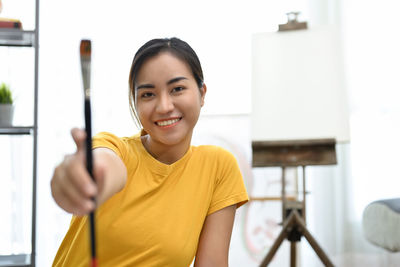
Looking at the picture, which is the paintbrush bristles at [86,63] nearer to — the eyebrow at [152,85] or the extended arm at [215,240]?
the eyebrow at [152,85]

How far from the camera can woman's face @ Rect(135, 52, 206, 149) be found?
40.6 inches

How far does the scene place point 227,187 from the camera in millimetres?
1201

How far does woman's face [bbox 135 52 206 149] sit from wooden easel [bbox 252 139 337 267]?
1182 millimetres

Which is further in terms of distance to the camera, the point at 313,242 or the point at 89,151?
the point at 313,242

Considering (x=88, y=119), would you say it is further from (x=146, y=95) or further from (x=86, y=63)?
(x=146, y=95)

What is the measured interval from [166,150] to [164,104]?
17 cm

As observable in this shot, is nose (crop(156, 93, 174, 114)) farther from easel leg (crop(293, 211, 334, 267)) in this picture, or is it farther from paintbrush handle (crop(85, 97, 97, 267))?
easel leg (crop(293, 211, 334, 267))

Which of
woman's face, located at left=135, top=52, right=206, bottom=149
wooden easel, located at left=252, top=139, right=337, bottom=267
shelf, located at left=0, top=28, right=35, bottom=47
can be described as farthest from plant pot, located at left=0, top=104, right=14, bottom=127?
woman's face, located at left=135, top=52, right=206, bottom=149

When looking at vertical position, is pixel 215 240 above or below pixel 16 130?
below

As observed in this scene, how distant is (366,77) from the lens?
2910 millimetres

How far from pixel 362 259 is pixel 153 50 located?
241cm

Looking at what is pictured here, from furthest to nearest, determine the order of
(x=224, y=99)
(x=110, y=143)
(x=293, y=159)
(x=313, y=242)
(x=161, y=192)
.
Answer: (x=224, y=99) → (x=293, y=159) → (x=313, y=242) → (x=161, y=192) → (x=110, y=143)

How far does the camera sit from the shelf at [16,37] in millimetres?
2320

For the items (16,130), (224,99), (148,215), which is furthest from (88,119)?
(224,99)
